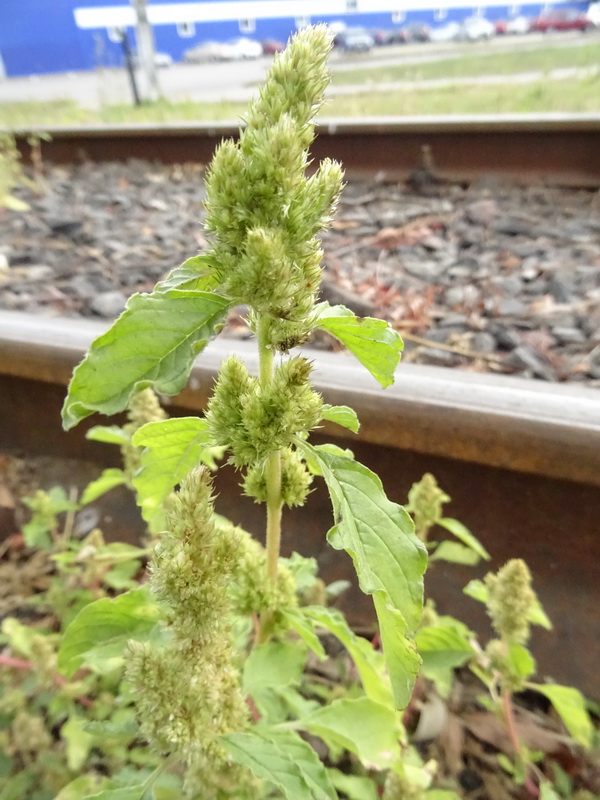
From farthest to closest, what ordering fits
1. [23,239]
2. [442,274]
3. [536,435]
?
[23,239], [442,274], [536,435]

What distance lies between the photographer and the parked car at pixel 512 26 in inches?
116

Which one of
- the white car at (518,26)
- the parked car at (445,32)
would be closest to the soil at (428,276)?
the parked car at (445,32)

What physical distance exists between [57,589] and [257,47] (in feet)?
8.45

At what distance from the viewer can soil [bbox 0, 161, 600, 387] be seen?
1724 mm

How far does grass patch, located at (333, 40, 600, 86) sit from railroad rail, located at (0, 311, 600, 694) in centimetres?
243

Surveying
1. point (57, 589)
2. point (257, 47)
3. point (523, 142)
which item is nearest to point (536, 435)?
point (57, 589)

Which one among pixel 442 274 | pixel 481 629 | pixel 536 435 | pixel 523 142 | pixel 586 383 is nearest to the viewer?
pixel 536 435

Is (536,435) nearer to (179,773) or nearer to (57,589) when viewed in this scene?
(179,773)

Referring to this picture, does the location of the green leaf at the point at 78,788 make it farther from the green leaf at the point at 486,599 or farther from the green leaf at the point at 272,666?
the green leaf at the point at 486,599

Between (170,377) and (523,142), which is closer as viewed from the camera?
(170,377)

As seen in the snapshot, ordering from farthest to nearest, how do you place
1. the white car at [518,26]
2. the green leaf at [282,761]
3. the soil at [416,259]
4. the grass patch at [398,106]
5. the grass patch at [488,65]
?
the grass patch at [398,106]
the grass patch at [488,65]
the white car at [518,26]
the soil at [416,259]
the green leaf at [282,761]

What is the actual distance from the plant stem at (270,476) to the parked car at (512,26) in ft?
10.2

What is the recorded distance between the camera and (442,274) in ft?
7.08

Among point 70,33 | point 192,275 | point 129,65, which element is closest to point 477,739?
point 192,275
